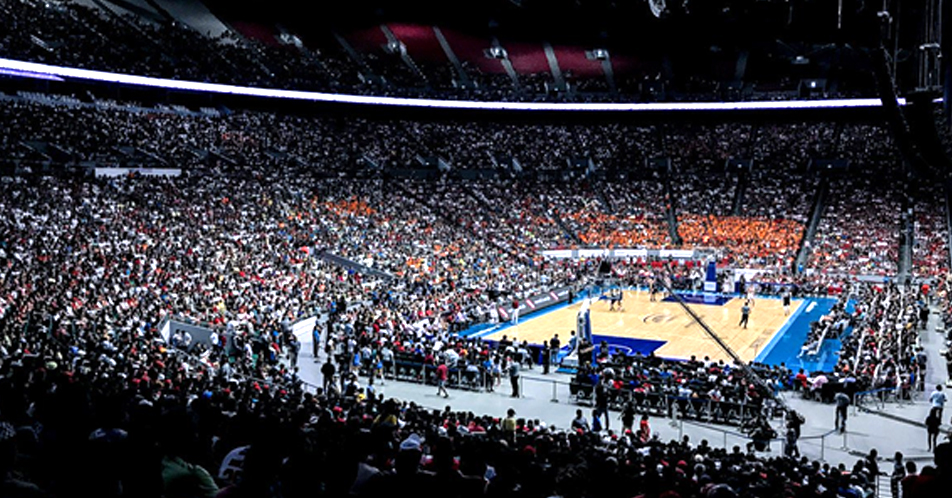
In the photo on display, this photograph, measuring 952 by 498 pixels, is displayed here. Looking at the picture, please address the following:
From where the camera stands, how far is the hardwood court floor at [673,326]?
2716 centimetres

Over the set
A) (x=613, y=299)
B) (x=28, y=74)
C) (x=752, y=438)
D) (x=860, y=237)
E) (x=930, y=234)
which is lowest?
(x=752, y=438)

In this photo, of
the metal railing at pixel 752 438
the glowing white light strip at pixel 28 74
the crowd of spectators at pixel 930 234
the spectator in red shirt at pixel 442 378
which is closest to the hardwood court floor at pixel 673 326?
the metal railing at pixel 752 438

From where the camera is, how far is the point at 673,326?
3114cm

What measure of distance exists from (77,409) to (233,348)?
57.1 ft

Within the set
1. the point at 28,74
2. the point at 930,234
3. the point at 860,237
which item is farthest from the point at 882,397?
the point at 28,74

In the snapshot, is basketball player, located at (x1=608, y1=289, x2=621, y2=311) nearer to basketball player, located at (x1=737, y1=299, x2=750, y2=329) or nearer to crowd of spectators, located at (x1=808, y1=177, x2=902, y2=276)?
basketball player, located at (x1=737, y1=299, x2=750, y2=329)

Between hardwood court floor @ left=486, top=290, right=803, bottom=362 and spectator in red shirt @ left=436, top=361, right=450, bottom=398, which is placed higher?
hardwood court floor @ left=486, top=290, right=803, bottom=362

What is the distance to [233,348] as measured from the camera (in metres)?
22.5

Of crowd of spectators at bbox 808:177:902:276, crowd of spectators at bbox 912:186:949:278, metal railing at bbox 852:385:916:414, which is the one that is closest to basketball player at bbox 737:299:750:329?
metal railing at bbox 852:385:916:414

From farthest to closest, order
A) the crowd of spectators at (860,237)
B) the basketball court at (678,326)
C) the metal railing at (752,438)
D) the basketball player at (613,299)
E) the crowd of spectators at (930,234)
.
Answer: the crowd of spectators at (860,237)
the crowd of spectators at (930,234)
the basketball player at (613,299)
the basketball court at (678,326)
the metal railing at (752,438)

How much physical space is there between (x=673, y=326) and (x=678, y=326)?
201 millimetres

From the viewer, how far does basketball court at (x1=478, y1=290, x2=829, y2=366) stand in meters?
27.1

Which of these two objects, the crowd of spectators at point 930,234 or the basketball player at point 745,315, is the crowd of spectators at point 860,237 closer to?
the crowd of spectators at point 930,234

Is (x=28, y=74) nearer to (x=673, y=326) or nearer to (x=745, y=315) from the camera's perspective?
(x=673, y=326)
